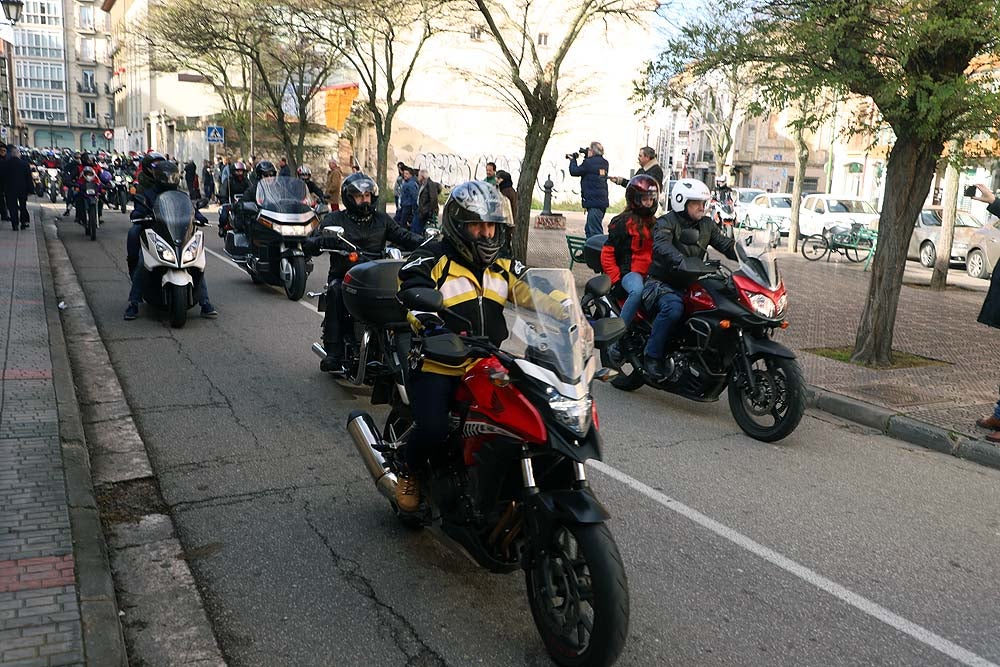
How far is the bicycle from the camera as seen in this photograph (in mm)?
22422

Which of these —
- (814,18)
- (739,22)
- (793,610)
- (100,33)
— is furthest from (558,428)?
(100,33)

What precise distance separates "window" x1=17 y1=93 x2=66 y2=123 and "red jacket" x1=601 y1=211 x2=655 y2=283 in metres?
127

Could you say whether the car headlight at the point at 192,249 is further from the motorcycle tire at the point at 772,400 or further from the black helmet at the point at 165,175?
the motorcycle tire at the point at 772,400

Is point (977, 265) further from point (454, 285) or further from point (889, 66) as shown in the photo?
point (454, 285)

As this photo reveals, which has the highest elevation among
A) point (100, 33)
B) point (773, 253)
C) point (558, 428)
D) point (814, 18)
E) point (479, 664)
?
point (100, 33)

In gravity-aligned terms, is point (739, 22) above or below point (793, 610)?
above

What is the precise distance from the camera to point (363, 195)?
8.00 metres

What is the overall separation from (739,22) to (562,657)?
8.13m

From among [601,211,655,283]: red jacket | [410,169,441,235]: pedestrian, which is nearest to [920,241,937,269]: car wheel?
[410,169,441,235]: pedestrian

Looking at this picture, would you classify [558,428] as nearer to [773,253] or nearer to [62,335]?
[773,253]

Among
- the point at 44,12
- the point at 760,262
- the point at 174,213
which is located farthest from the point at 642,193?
the point at 44,12

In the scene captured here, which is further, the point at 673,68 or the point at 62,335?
the point at 673,68

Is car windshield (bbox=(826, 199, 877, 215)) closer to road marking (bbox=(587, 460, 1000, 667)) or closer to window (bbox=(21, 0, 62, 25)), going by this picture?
road marking (bbox=(587, 460, 1000, 667))

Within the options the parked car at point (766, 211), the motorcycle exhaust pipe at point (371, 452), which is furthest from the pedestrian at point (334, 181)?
the motorcycle exhaust pipe at point (371, 452)
